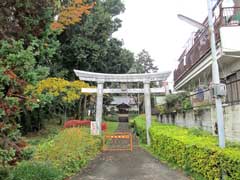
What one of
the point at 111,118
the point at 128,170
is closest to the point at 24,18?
the point at 128,170

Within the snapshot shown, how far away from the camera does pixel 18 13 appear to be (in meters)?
5.94

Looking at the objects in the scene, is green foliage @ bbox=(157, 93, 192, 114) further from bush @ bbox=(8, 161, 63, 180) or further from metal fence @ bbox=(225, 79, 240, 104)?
bush @ bbox=(8, 161, 63, 180)

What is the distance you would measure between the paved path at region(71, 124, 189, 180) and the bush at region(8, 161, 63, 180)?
66.8 inches

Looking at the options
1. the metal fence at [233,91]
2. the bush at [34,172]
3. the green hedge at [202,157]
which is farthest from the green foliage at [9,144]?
the metal fence at [233,91]

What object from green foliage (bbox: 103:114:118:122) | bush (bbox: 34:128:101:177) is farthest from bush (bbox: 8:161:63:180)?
green foliage (bbox: 103:114:118:122)

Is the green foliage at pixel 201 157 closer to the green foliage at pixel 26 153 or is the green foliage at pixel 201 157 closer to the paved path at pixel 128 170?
the paved path at pixel 128 170

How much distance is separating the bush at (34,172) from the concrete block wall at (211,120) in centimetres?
471

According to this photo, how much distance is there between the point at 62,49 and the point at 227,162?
1817 cm

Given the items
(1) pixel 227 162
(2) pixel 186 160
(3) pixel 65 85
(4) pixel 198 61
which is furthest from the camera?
(3) pixel 65 85

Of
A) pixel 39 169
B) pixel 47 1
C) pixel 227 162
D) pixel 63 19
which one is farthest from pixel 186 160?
pixel 63 19

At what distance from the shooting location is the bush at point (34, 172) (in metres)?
5.86

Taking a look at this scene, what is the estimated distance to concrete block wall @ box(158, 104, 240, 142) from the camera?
7.46 metres

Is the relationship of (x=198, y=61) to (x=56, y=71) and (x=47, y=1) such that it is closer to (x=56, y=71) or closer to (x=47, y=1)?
(x=47, y=1)

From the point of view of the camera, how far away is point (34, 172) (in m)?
6.14
